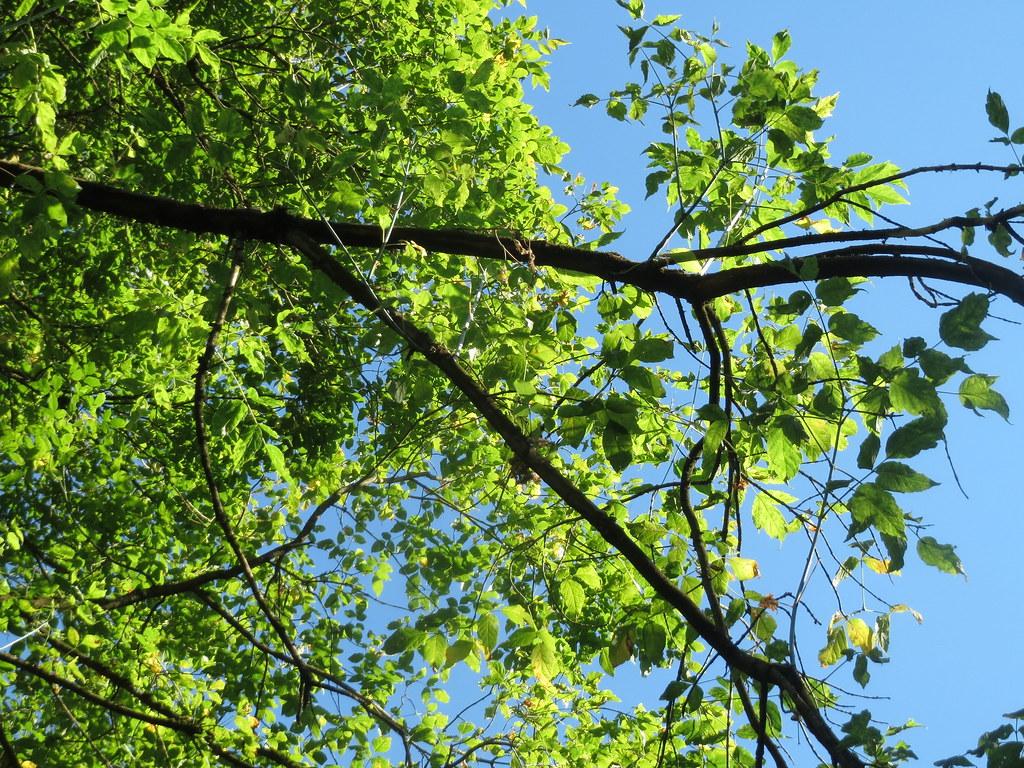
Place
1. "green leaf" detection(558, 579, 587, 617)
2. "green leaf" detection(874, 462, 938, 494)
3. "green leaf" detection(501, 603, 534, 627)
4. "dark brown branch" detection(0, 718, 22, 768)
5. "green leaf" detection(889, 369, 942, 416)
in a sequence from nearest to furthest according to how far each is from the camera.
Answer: "green leaf" detection(874, 462, 938, 494) → "green leaf" detection(889, 369, 942, 416) → "green leaf" detection(501, 603, 534, 627) → "green leaf" detection(558, 579, 587, 617) → "dark brown branch" detection(0, 718, 22, 768)

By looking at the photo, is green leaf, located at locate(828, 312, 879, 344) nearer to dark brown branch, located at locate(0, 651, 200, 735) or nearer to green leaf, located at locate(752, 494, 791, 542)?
green leaf, located at locate(752, 494, 791, 542)

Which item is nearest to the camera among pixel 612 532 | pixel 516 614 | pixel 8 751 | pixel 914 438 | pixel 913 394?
pixel 914 438

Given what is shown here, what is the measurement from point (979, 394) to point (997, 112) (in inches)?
29.1

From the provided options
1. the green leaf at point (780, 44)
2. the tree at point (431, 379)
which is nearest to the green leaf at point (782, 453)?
the tree at point (431, 379)

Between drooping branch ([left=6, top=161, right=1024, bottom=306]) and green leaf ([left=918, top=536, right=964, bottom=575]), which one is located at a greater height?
drooping branch ([left=6, top=161, right=1024, bottom=306])

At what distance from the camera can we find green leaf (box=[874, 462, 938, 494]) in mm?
1999

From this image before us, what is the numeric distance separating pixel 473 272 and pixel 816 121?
8.23 feet

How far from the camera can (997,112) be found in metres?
2.23

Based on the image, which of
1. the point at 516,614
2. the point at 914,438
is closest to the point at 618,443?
the point at 516,614

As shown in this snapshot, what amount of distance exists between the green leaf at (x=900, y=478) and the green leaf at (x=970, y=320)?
41cm

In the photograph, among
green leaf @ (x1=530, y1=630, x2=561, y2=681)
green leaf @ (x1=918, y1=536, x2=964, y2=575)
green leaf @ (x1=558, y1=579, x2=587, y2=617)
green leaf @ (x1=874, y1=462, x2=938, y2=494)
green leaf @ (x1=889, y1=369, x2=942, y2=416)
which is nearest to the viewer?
green leaf @ (x1=874, y1=462, x2=938, y2=494)

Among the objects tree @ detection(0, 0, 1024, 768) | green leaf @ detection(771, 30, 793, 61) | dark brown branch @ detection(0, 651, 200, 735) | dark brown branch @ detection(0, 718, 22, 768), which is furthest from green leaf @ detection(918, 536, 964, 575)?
dark brown branch @ detection(0, 718, 22, 768)

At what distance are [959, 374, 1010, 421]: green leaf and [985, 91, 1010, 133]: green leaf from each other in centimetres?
66

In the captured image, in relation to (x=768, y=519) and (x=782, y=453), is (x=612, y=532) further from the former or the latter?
(x=768, y=519)
